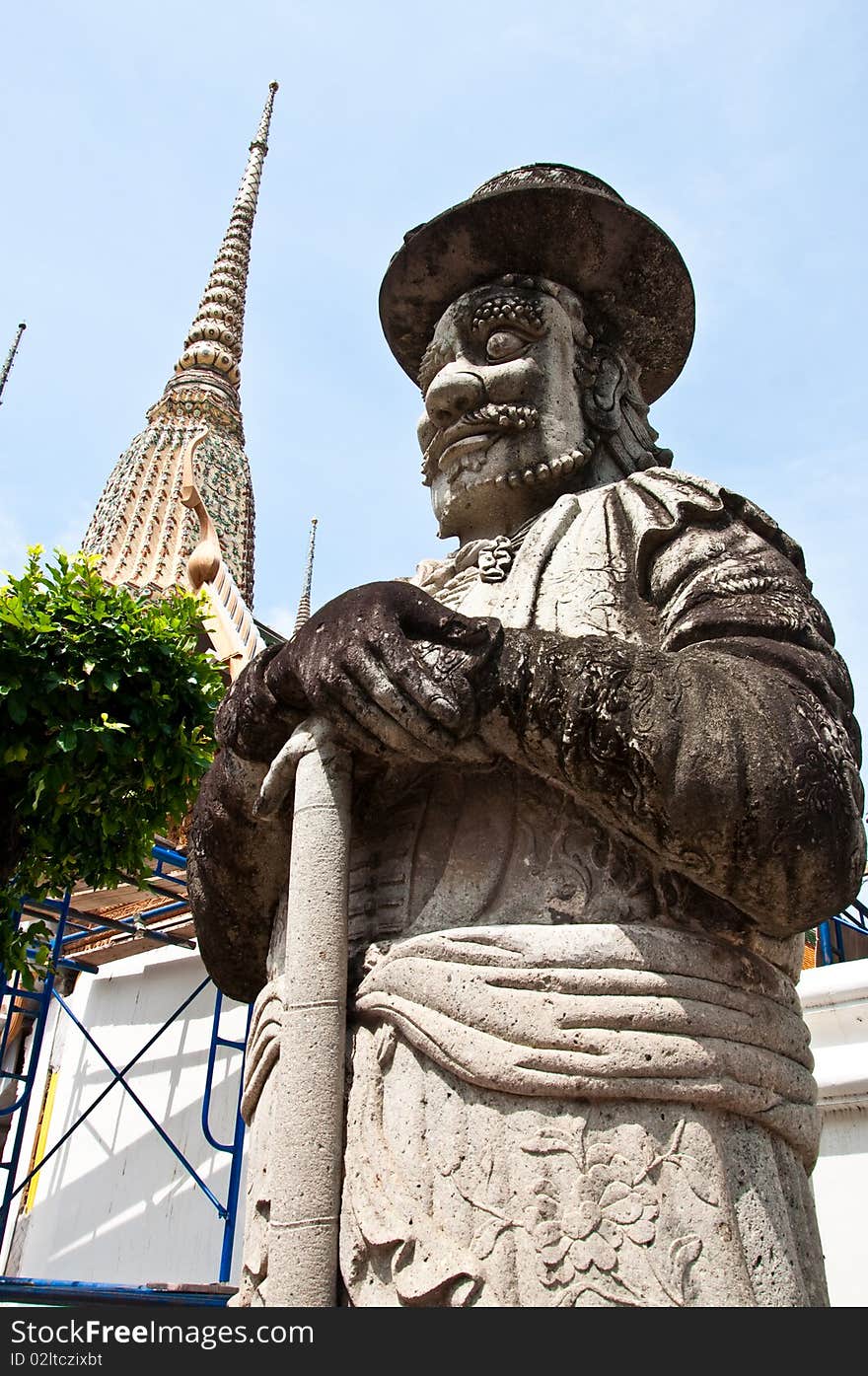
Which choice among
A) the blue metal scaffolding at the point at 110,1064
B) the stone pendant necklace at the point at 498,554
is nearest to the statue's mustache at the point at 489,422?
the stone pendant necklace at the point at 498,554

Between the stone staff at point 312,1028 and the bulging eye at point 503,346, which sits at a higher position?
the bulging eye at point 503,346

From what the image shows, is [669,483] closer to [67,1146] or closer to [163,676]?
[163,676]

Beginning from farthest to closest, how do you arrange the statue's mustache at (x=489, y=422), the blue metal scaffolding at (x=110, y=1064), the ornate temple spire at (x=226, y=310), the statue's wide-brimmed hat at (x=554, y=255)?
1. the ornate temple spire at (x=226, y=310)
2. the blue metal scaffolding at (x=110, y=1064)
3. the statue's wide-brimmed hat at (x=554, y=255)
4. the statue's mustache at (x=489, y=422)

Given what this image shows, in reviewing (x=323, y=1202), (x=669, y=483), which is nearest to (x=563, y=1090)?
(x=323, y=1202)

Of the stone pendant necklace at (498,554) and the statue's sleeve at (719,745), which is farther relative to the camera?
the stone pendant necklace at (498,554)

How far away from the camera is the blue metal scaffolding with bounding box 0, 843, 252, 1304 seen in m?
6.03

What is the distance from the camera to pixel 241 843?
96.7 inches

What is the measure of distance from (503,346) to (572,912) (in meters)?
1.64

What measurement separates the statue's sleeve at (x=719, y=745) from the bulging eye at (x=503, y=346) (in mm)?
1148

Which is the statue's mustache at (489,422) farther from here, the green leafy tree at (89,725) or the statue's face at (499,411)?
the green leafy tree at (89,725)

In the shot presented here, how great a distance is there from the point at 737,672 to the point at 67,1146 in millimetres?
9327

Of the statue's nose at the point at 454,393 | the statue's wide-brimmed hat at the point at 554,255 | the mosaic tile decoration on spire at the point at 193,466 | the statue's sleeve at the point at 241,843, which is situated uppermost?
the mosaic tile decoration on spire at the point at 193,466

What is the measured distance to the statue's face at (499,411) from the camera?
2.92 meters

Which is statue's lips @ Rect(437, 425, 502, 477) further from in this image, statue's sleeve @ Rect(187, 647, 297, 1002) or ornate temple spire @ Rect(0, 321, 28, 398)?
ornate temple spire @ Rect(0, 321, 28, 398)
